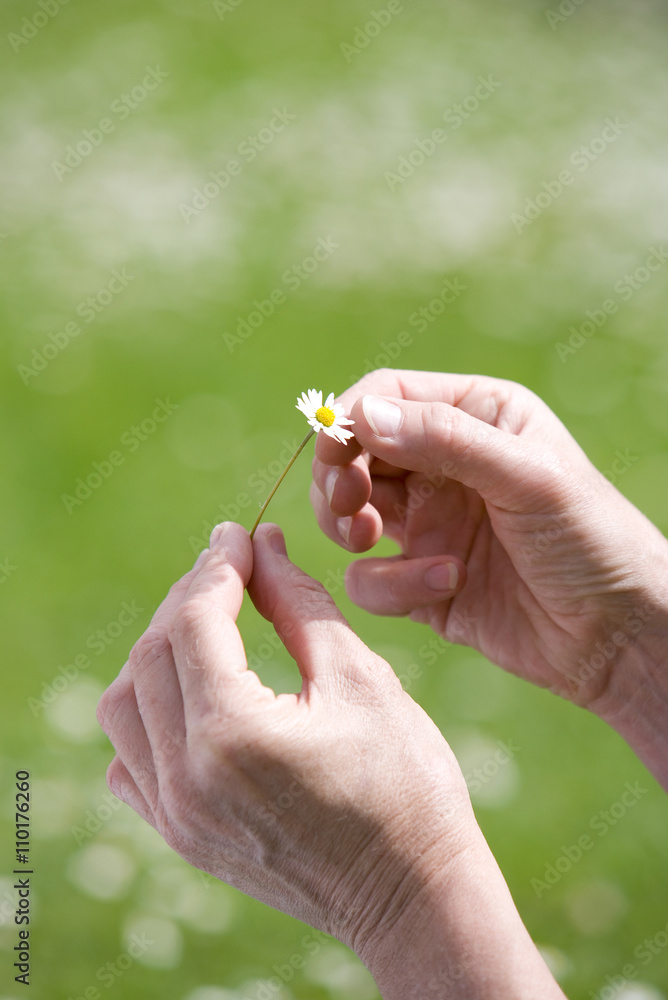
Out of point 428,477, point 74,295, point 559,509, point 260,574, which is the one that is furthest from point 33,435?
point 559,509

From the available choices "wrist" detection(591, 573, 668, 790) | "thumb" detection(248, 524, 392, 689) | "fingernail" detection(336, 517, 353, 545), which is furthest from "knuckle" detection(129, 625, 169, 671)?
"wrist" detection(591, 573, 668, 790)

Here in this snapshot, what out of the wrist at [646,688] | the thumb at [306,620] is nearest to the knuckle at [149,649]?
the thumb at [306,620]

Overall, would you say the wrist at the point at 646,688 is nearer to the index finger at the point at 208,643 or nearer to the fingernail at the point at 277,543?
the fingernail at the point at 277,543

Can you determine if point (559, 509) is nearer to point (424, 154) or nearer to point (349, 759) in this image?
point (349, 759)

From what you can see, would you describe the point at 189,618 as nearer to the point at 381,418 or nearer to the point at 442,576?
the point at 381,418

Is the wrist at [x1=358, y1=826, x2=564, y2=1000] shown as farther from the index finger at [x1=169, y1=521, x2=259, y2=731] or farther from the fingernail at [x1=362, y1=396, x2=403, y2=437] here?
the fingernail at [x1=362, y1=396, x2=403, y2=437]

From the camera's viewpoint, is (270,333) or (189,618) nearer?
(189,618)

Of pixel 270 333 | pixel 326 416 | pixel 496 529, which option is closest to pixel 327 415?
pixel 326 416
